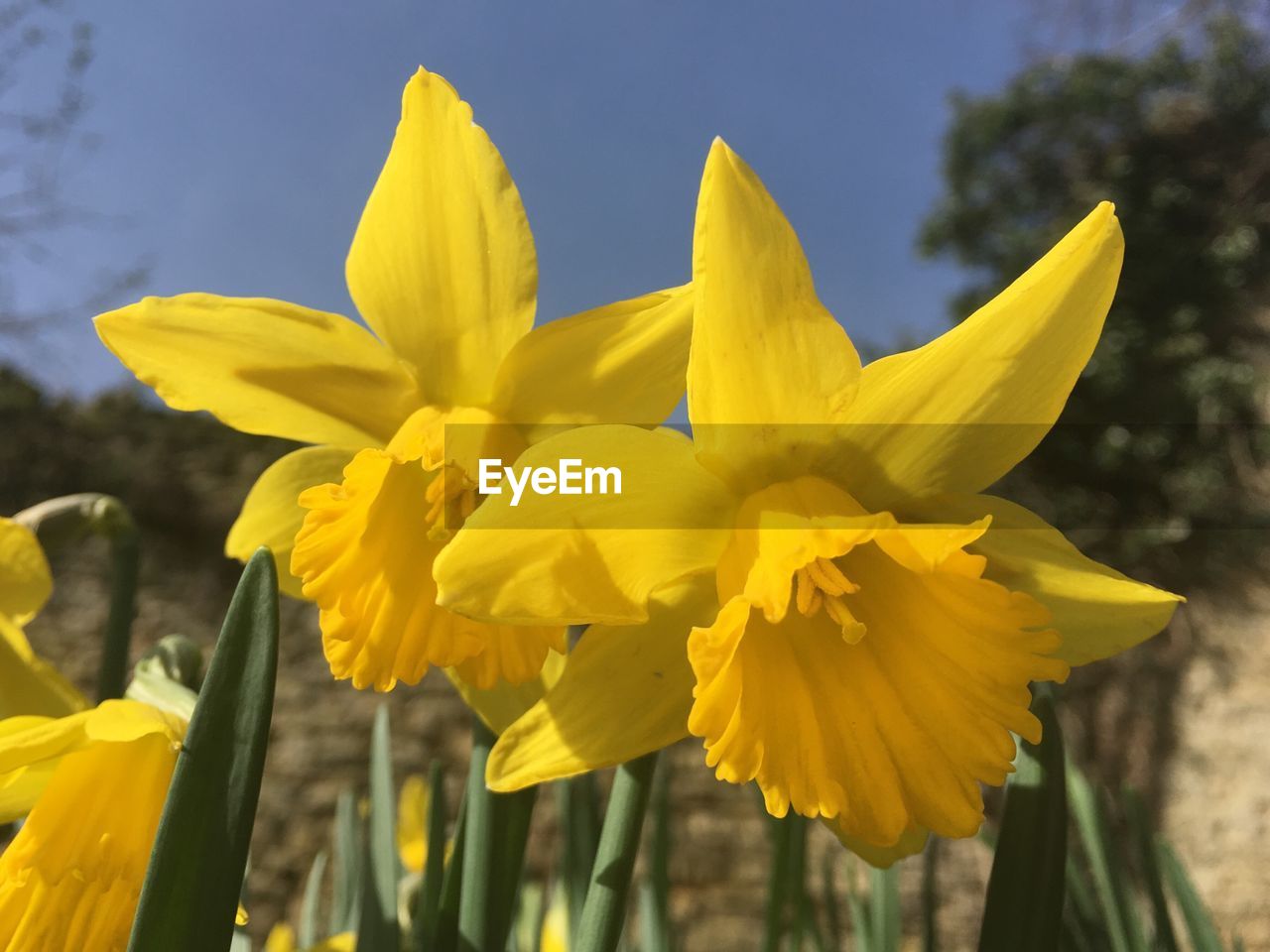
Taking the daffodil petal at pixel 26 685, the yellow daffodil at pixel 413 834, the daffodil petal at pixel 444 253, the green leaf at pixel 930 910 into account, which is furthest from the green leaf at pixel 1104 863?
the yellow daffodil at pixel 413 834

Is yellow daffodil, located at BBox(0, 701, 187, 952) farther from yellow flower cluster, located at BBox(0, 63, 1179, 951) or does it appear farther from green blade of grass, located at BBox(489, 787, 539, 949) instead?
green blade of grass, located at BBox(489, 787, 539, 949)

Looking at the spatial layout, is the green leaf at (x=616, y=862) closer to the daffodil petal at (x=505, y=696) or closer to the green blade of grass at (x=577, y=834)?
the daffodil petal at (x=505, y=696)

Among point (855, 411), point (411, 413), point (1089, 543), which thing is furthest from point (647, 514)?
point (1089, 543)

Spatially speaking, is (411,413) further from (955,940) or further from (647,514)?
(955,940)

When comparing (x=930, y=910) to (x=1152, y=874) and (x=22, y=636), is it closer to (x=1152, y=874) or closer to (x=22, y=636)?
(x=1152, y=874)

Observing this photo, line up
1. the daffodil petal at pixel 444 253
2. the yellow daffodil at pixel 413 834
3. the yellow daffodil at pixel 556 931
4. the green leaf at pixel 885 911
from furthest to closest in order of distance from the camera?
the yellow daffodil at pixel 413 834
the yellow daffodil at pixel 556 931
the green leaf at pixel 885 911
the daffodil petal at pixel 444 253

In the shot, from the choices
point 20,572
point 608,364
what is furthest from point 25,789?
point 608,364
